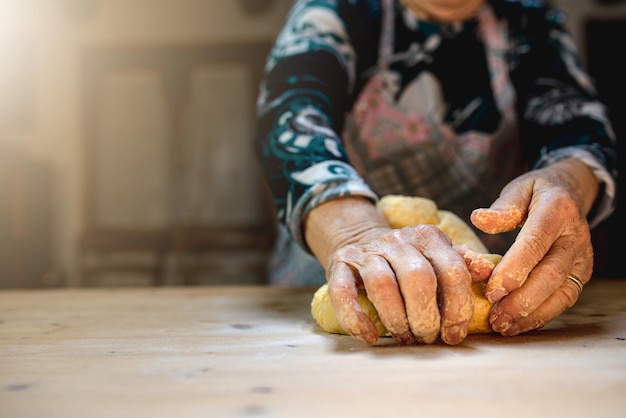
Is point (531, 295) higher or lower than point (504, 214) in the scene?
lower

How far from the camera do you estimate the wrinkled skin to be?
2.36 feet

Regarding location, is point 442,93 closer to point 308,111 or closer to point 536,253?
point 308,111

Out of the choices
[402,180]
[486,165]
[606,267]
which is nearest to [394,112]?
[402,180]

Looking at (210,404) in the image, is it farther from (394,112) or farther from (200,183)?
(200,183)

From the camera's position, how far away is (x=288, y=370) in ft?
2.11

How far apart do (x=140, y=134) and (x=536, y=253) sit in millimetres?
3764

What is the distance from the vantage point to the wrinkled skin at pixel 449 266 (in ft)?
2.36

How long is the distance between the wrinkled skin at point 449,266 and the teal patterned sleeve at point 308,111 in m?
0.06

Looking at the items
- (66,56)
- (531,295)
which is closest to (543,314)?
(531,295)

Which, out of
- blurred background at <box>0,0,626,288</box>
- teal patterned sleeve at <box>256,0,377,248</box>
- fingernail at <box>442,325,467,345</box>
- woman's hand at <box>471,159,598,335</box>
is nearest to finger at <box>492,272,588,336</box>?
woman's hand at <box>471,159,598,335</box>

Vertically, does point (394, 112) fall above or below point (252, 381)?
above

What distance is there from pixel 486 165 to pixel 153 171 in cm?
320

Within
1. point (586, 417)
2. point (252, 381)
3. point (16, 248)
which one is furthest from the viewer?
point (16, 248)

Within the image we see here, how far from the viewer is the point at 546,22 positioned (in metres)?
1.37
